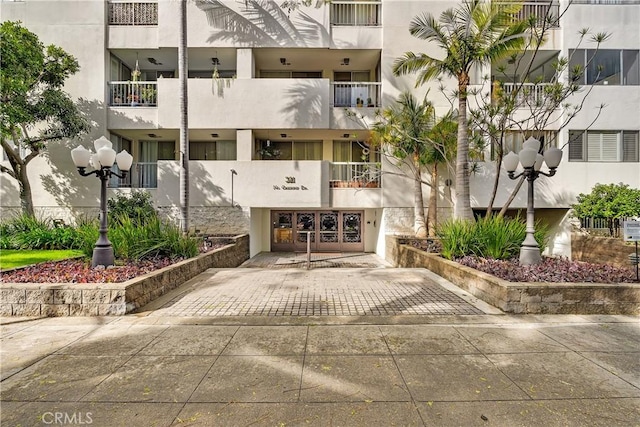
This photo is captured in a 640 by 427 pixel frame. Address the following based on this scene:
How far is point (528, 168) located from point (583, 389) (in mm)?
5304

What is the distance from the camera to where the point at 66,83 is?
13.4 meters

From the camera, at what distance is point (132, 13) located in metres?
13.8

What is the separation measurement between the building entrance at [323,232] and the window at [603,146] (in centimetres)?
994

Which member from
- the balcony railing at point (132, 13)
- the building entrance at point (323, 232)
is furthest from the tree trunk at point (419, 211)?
the balcony railing at point (132, 13)

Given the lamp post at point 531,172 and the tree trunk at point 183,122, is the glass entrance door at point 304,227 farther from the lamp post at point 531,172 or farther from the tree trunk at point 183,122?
the lamp post at point 531,172

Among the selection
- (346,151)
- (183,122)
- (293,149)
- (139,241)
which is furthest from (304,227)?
(139,241)

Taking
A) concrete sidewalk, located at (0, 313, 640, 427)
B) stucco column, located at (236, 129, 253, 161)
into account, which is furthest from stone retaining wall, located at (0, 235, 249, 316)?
stucco column, located at (236, 129, 253, 161)

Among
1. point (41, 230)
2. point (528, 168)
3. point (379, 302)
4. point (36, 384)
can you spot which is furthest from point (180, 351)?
point (41, 230)

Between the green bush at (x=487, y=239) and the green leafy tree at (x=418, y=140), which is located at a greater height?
the green leafy tree at (x=418, y=140)

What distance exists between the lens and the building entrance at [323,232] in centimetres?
1588

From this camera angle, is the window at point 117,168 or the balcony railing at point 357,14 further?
the balcony railing at point 357,14

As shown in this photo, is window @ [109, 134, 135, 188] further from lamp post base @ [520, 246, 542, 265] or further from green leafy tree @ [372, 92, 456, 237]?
lamp post base @ [520, 246, 542, 265]

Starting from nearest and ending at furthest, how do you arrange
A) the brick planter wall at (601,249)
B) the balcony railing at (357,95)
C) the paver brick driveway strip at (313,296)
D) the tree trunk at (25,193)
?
the paver brick driveway strip at (313,296) < the brick planter wall at (601,249) < the tree trunk at (25,193) < the balcony railing at (357,95)

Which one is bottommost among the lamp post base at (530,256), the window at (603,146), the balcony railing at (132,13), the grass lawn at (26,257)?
the grass lawn at (26,257)
